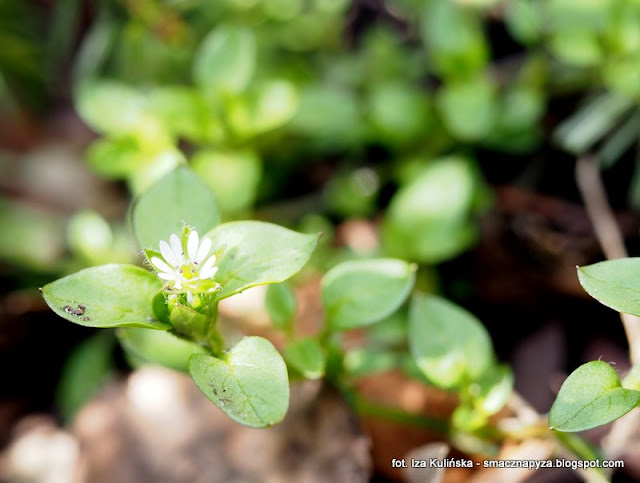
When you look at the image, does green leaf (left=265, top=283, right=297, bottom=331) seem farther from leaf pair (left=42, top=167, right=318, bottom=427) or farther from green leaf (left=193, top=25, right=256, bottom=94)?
green leaf (left=193, top=25, right=256, bottom=94)

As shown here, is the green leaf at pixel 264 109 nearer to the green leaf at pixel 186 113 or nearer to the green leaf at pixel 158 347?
the green leaf at pixel 186 113

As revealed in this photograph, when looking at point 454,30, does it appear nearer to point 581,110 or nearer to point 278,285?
point 581,110

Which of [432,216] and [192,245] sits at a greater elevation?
[192,245]

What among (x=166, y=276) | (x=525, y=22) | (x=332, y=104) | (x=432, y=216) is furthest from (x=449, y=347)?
(x=525, y=22)

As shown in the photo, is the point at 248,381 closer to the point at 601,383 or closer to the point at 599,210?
the point at 601,383

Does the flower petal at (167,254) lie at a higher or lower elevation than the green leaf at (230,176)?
higher

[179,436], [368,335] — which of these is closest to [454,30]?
[368,335]

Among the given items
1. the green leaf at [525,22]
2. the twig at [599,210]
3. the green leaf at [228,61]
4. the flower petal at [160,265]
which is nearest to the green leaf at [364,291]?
the flower petal at [160,265]
